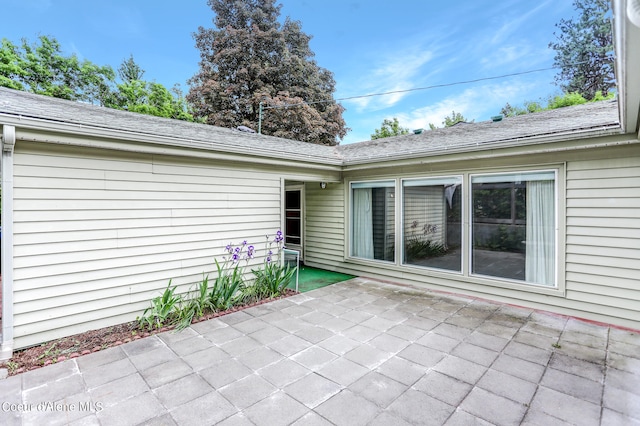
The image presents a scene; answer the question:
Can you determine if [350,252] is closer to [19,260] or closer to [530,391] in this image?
[530,391]

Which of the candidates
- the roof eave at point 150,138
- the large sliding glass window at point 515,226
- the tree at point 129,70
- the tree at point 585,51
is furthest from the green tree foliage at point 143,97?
the tree at point 585,51

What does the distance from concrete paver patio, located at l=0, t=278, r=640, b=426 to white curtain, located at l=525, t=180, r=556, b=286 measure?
602 millimetres

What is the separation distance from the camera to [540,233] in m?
4.22

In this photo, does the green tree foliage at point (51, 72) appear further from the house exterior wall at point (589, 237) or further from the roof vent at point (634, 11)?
the roof vent at point (634, 11)

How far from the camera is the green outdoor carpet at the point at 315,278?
5.57m

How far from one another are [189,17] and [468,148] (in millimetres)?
17369

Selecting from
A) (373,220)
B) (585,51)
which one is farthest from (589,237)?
(585,51)

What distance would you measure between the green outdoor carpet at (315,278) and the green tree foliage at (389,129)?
18.7 metres

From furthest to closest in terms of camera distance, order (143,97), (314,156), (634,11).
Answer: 1. (143,97)
2. (314,156)
3. (634,11)

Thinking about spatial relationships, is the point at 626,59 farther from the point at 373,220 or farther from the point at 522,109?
the point at 522,109

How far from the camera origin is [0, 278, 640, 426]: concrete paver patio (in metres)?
2.18

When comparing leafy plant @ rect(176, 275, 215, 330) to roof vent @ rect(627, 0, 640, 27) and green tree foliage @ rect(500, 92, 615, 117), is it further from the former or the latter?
green tree foliage @ rect(500, 92, 615, 117)

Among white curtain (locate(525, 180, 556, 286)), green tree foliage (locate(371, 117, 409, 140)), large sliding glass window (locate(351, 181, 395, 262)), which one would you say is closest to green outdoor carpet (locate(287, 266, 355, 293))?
large sliding glass window (locate(351, 181, 395, 262))

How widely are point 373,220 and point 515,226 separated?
241 centimetres
